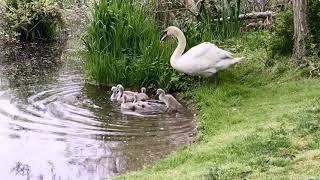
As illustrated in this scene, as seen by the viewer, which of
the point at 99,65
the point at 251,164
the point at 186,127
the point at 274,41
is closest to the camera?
the point at 251,164

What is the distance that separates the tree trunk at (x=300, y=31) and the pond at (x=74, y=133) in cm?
253

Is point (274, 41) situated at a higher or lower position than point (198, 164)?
higher

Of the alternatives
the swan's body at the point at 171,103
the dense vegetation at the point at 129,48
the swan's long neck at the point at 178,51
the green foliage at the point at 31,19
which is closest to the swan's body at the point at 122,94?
the swan's body at the point at 171,103

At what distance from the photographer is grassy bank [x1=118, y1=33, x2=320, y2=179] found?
273 inches

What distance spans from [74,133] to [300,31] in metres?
4.83

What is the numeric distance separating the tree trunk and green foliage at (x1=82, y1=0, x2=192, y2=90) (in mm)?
2569

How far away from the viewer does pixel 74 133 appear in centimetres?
1030

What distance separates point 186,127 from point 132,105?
5.30 ft

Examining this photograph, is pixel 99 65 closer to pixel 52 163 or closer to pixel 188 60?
pixel 188 60

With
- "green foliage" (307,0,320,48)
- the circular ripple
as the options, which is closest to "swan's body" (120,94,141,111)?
the circular ripple

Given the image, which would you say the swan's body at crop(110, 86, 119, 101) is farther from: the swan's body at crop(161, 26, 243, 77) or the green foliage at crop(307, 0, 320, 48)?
the green foliage at crop(307, 0, 320, 48)

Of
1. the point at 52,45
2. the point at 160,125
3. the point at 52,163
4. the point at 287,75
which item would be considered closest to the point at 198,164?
the point at 52,163

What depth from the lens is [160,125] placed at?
431 inches

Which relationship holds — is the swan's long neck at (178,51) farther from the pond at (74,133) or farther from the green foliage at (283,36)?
the green foliage at (283,36)
